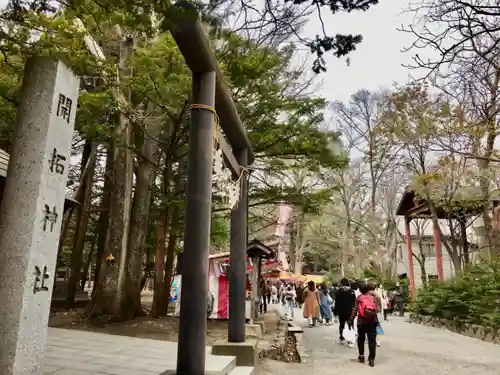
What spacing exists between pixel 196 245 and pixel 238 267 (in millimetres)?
2700

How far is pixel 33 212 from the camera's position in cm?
346

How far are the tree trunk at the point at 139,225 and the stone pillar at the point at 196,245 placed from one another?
22.7 feet

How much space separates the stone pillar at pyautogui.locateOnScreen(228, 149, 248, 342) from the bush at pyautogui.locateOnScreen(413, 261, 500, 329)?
920 centimetres

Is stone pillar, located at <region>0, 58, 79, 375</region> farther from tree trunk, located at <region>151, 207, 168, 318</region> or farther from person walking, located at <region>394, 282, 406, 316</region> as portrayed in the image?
person walking, located at <region>394, 282, 406, 316</region>

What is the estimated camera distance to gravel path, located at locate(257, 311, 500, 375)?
807cm

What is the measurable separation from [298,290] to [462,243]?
503 inches

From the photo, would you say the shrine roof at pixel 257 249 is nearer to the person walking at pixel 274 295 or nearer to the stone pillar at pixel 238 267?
the stone pillar at pixel 238 267

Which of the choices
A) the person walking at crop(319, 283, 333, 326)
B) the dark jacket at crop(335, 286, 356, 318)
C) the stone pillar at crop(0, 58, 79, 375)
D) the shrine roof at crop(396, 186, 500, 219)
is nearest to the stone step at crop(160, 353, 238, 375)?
the stone pillar at crop(0, 58, 79, 375)

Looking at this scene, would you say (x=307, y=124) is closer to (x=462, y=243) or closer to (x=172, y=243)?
(x=172, y=243)

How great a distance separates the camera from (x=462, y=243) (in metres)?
20.7

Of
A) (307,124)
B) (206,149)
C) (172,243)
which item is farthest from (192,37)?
(172,243)

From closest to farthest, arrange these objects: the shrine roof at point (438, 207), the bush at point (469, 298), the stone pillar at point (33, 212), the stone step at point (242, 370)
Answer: the stone pillar at point (33, 212), the stone step at point (242, 370), the bush at point (469, 298), the shrine roof at point (438, 207)

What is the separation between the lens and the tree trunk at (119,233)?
11328 mm

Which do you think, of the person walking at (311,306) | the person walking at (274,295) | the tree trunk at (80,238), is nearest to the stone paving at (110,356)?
the person walking at (311,306)
